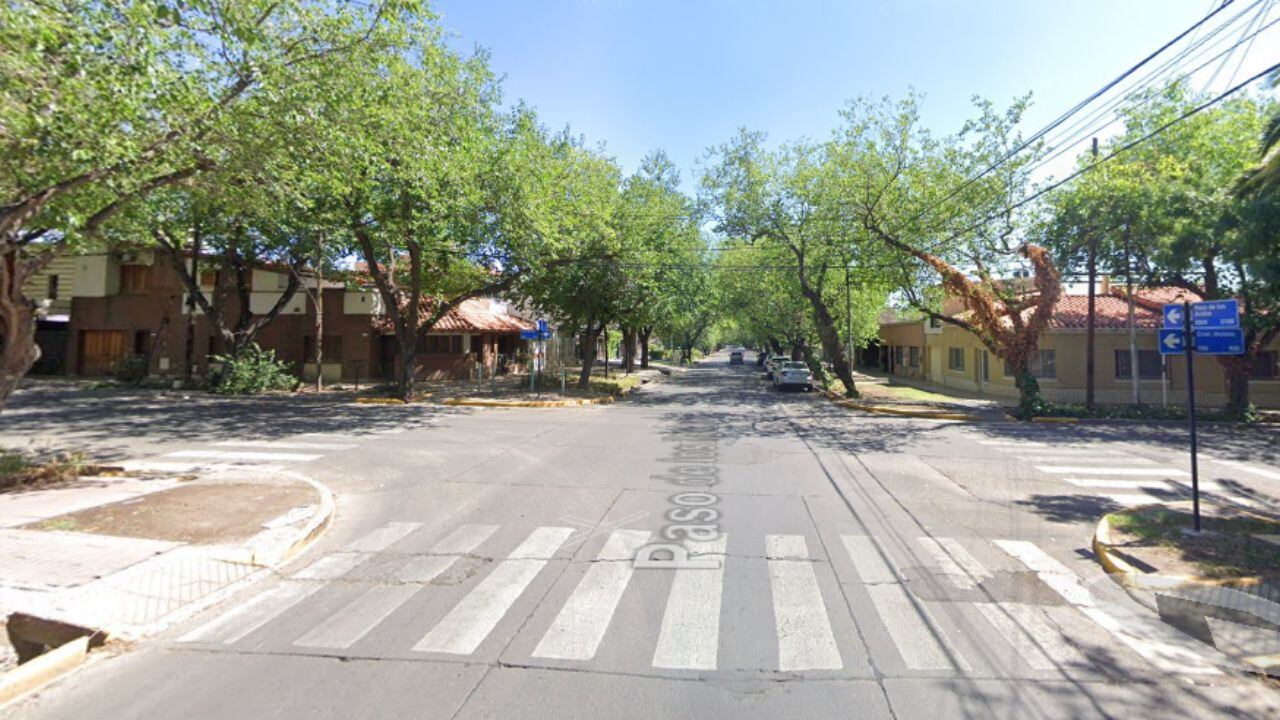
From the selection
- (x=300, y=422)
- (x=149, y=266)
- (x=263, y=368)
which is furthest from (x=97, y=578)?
(x=149, y=266)

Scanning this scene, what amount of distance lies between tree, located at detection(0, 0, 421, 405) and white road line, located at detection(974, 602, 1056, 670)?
10.0m

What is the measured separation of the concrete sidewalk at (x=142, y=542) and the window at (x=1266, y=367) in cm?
3107

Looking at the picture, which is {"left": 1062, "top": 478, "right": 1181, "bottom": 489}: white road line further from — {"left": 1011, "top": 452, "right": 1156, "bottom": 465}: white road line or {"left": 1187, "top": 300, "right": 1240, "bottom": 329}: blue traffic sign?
{"left": 1187, "top": 300, "right": 1240, "bottom": 329}: blue traffic sign

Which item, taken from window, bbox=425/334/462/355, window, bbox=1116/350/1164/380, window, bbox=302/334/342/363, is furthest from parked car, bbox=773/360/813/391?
window, bbox=302/334/342/363

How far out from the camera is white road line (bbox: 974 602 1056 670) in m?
4.17

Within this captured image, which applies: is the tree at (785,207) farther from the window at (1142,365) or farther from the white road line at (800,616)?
the white road line at (800,616)

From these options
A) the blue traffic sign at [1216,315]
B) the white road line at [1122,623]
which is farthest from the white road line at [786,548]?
the blue traffic sign at [1216,315]

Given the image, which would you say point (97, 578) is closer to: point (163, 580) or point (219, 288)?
point (163, 580)

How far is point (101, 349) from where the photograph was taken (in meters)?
29.0

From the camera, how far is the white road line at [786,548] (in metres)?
6.26

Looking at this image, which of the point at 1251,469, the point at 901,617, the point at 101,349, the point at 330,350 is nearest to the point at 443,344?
the point at 330,350

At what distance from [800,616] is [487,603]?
2.60m

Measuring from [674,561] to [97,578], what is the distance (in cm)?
524

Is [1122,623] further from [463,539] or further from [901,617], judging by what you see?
[463,539]
